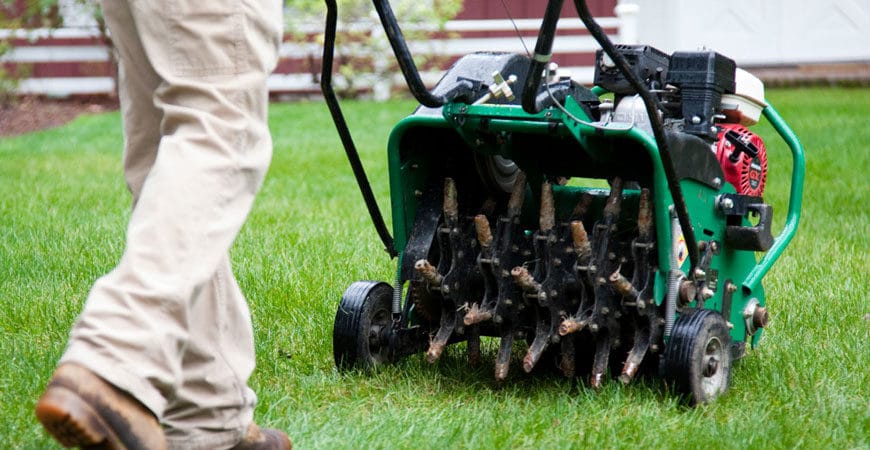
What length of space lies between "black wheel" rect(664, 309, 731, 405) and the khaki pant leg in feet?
4.11

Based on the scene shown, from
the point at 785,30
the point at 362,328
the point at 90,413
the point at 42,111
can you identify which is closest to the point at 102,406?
the point at 90,413

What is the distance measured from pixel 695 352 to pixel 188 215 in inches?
59.1

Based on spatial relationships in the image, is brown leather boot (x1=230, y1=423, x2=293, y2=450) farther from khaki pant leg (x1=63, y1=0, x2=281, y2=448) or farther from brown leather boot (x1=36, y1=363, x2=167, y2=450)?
brown leather boot (x1=36, y1=363, x2=167, y2=450)

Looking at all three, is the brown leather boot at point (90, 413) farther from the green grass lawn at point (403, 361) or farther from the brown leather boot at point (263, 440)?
the green grass lawn at point (403, 361)

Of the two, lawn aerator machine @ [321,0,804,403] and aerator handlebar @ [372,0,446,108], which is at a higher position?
aerator handlebar @ [372,0,446,108]

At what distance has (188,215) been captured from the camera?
6.96 ft

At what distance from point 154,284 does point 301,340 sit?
183 centimetres

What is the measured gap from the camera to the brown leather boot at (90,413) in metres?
1.91

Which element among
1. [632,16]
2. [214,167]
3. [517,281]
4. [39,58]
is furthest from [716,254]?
[39,58]

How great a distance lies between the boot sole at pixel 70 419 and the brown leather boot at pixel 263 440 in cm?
54

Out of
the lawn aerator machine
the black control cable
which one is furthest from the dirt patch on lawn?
the lawn aerator machine

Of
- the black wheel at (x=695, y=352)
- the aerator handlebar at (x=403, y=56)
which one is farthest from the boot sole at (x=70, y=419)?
the black wheel at (x=695, y=352)

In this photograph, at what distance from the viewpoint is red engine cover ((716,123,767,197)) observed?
3.49m

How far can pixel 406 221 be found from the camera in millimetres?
3490
